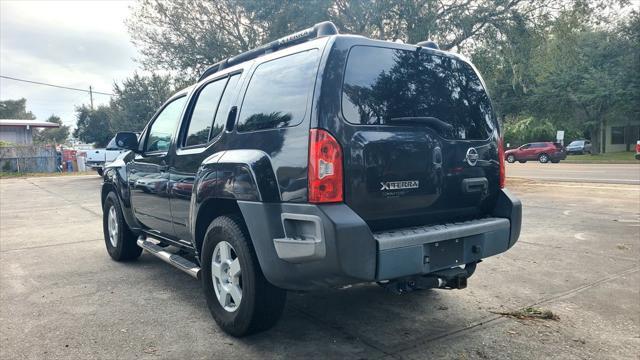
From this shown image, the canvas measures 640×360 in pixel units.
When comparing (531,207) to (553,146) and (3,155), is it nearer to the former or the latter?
(553,146)

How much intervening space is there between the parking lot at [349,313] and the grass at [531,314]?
0.05m

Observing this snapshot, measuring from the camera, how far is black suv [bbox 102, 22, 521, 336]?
2.82m

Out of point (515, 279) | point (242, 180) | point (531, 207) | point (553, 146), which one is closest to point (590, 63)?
point (553, 146)

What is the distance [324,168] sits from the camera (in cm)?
280

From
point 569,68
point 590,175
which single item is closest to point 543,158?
point 569,68

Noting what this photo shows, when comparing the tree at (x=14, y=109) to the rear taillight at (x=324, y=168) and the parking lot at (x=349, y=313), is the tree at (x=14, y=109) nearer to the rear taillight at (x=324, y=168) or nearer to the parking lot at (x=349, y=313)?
the parking lot at (x=349, y=313)

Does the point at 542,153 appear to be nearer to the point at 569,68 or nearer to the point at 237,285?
the point at 569,68

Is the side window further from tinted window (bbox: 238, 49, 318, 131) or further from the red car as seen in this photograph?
the red car

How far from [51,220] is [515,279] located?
848 centimetres

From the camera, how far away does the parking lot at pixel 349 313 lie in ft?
10.6

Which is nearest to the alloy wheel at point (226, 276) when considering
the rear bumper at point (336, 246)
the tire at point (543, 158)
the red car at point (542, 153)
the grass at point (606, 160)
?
the rear bumper at point (336, 246)

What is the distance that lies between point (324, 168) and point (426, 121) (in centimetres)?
89

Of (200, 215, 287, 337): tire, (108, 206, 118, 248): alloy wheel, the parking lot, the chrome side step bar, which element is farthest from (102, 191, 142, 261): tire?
(200, 215, 287, 337): tire

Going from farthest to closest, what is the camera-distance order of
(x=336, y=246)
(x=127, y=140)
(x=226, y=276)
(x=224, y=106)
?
(x=127, y=140) < (x=224, y=106) < (x=226, y=276) < (x=336, y=246)
